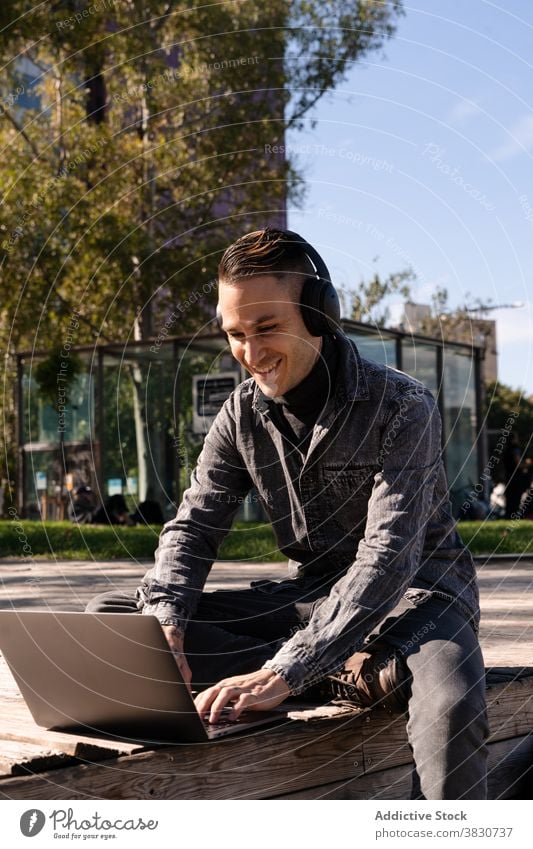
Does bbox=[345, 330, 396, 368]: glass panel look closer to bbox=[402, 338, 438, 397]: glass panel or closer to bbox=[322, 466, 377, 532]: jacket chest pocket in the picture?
bbox=[402, 338, 438, 397]: glass panel

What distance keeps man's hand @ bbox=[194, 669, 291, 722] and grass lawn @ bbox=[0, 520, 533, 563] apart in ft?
22.3

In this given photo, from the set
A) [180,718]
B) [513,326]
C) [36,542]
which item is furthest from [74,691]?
[36,542]

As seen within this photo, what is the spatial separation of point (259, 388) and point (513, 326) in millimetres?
769

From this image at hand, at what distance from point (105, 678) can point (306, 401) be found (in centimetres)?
98

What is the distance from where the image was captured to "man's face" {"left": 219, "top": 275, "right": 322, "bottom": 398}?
3.04 m

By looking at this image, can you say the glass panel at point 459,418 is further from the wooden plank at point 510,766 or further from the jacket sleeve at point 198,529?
the jacket sleeve at point 198,529

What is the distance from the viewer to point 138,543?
37.0 feet

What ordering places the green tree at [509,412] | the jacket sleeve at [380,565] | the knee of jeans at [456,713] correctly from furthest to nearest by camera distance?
1. the green tree at [509,412]
2. the jacket sleeve at [380,565]
3. the knee of jeans at [456,713]

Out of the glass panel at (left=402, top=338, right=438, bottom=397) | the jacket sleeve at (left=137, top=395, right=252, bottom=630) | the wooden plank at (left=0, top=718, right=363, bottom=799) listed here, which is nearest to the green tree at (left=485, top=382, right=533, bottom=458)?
the glass panel at (left=402, top=338, right=438, bottom=397)

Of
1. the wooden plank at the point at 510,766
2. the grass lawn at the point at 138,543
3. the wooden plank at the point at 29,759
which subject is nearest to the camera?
the wooden plank at the point at 29,759

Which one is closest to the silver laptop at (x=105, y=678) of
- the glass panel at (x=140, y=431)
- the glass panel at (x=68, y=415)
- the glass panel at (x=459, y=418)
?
the glass panel at (x=140, y=431)

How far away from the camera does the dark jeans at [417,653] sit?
271 centimetres

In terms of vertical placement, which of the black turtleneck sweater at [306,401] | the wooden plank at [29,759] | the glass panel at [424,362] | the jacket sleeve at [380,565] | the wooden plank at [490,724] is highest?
the glass panel at [424,362]
